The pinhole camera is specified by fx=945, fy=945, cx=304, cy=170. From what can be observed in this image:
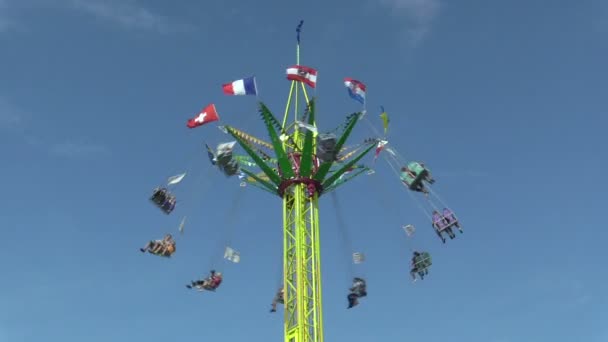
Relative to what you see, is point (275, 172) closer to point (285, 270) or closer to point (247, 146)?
point (247, 146)

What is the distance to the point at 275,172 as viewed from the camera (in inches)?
2315

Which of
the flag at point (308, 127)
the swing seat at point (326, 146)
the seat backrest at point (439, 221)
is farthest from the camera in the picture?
the seat backrest at point (439, 221)

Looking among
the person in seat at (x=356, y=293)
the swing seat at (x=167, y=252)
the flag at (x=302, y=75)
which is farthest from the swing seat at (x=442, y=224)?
the swing seat at (x=167, y=252)

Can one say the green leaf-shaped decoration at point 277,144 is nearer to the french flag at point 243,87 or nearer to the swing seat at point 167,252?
the french flag at point 243,87

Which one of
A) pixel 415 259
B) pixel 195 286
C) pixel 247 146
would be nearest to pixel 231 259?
pixel 195 286

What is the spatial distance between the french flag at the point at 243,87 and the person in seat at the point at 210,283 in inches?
444

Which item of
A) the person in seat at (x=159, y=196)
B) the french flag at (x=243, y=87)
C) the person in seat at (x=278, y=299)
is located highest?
the french flag at (x=243, y=87)

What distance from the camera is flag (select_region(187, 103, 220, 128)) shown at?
57438 millimetres

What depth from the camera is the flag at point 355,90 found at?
5888 cm

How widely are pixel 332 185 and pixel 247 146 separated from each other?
6.26 meters

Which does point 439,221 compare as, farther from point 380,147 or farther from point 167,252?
point 167,252

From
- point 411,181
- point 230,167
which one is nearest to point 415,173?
point 411,181

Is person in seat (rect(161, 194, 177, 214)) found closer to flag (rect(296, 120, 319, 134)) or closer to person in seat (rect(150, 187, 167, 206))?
person in seat (rect(150, 187, 167, 206))

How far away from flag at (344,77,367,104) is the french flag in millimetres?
5872
